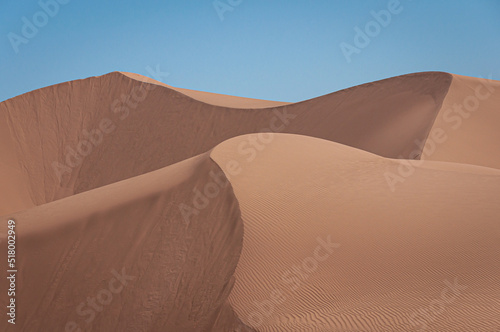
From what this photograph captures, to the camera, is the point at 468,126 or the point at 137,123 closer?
the point at 468,126

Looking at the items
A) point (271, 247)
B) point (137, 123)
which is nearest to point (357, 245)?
point (271, 247)

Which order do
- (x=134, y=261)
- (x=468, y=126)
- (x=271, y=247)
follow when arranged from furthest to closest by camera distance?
(x=468, y=126) → (x=134, y=261) → (x=271, y=247)

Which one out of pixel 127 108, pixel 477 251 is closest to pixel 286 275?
pixel 477 251

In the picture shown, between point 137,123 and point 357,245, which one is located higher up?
point 357,245

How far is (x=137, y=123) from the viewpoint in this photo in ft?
74.8

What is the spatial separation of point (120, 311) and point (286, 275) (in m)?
2.26

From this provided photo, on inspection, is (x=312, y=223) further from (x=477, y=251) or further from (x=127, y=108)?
(x=127, y=108)

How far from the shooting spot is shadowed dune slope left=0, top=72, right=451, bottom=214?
1958 centimetres

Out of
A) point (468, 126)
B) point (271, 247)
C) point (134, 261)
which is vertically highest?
point (468, 126)

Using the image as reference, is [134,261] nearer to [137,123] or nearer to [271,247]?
[271,247]

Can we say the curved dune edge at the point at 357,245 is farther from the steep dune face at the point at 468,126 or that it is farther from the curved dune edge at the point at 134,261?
the steep dune face at the point at 468,126

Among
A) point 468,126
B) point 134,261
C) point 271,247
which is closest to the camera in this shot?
point 271,247

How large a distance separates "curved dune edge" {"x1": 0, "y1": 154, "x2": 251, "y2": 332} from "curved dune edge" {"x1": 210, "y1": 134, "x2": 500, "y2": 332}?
36cm

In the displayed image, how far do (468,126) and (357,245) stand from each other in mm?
12204
